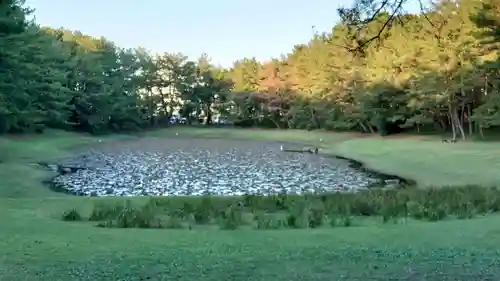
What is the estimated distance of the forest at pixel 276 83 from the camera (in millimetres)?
31000

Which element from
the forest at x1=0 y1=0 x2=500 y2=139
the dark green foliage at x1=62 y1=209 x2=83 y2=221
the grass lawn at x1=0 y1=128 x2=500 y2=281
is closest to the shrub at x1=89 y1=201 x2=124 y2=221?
the dark green foliage at x1=62 y1=209 x2=83 y2=221

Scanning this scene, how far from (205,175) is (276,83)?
41.6m

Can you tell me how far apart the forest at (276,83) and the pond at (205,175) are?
5775mm

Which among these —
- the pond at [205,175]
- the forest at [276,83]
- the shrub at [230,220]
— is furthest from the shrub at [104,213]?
the pond at [205,175]

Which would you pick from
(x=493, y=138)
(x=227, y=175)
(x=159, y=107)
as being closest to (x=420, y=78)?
(x=493, y=138)

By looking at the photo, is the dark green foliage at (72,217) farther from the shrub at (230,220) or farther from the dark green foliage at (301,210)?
the shrub at (230,220)

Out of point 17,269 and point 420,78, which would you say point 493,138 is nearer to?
point 420,78

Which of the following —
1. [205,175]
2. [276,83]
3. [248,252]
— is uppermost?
[276,83]

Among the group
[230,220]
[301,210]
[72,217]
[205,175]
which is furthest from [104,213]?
[205,175]

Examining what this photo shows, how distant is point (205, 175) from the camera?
25.1 m

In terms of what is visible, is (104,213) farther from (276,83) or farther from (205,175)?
(276,83)

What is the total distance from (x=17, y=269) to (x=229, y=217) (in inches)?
194

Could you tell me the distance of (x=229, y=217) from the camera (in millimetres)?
10414

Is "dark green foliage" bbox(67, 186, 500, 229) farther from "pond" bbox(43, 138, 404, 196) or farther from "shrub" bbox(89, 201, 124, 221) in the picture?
"pond" bbox(43, 138, 404, 196)
